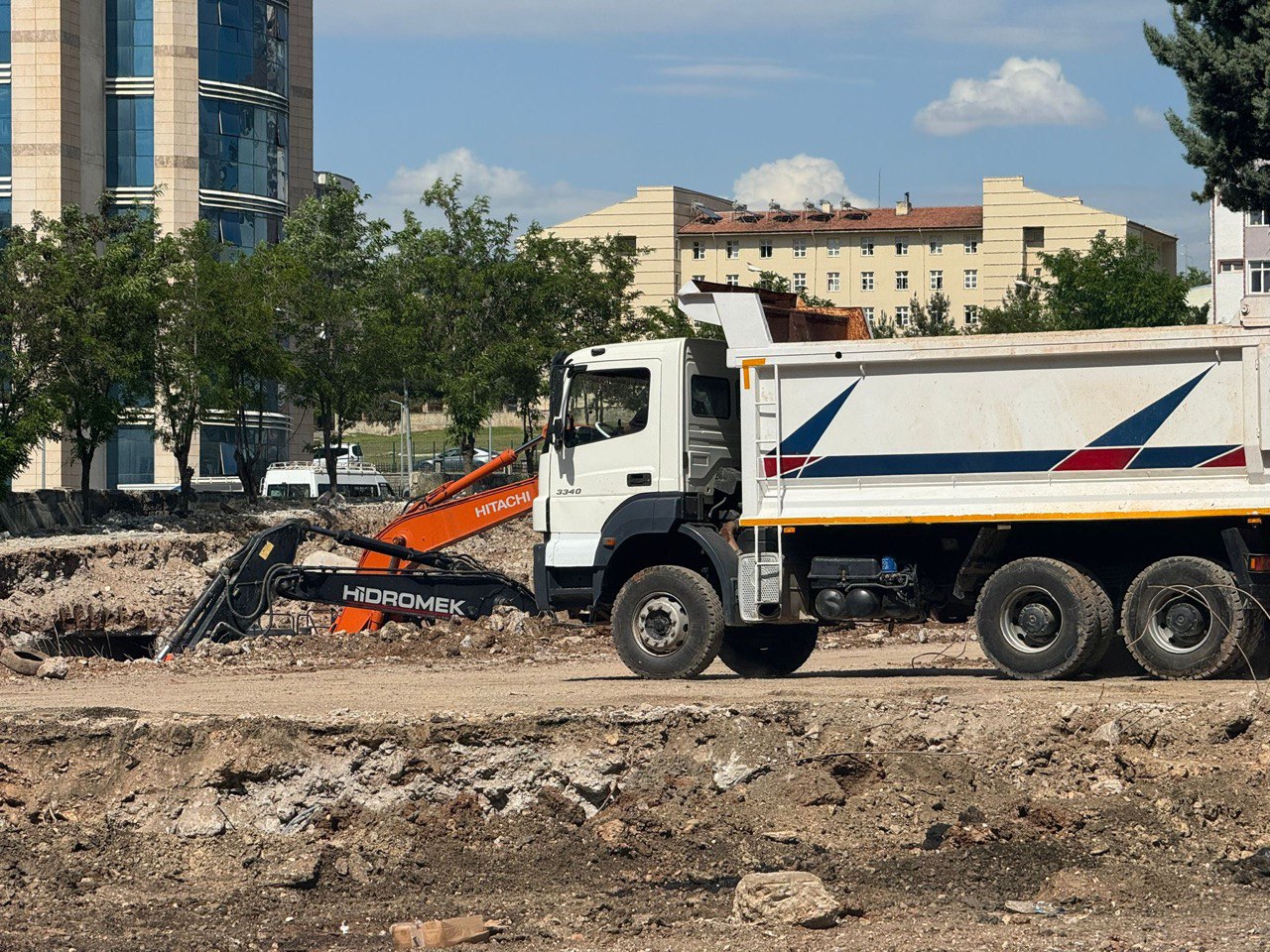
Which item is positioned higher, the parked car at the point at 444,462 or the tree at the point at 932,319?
the tree at the point at 932,319

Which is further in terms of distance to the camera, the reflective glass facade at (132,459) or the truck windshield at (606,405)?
the reflective glass facade at (132,459)

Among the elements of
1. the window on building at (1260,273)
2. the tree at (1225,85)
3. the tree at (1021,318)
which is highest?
the window on building at (1260,273)

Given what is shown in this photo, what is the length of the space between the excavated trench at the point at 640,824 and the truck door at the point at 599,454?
10.5ft

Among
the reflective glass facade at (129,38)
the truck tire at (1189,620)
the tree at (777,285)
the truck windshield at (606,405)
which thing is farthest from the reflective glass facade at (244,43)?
the truck tire at (1189,620)

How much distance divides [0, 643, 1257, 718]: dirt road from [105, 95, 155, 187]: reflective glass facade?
50.5 m

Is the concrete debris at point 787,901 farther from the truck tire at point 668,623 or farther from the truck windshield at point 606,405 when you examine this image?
the truck windshield at point 606,405

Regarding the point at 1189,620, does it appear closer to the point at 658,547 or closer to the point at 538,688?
the point at 658,547

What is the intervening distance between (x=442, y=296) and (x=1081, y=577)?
37507 millimetres

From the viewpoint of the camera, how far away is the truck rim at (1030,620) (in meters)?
13.0

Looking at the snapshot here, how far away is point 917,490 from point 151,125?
57.1 m

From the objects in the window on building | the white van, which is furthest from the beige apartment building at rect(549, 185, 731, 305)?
the white van

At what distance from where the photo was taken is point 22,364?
35938 mm

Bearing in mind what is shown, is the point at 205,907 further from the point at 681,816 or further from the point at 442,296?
the point at 442,296

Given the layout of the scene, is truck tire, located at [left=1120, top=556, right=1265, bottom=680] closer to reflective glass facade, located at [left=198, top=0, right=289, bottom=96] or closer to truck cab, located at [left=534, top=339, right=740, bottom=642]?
truck cab, located at [left=534, top=339, right=740, bottom=642]
